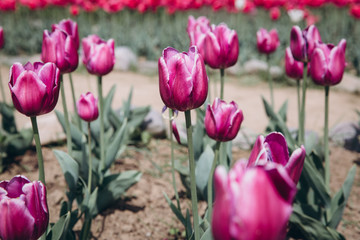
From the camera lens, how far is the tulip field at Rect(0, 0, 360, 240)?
0.75 m

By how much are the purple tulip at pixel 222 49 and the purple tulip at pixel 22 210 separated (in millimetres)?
864

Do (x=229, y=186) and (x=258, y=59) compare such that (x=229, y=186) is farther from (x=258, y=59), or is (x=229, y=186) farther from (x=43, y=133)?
(x=258, y=59)

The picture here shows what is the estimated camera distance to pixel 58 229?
1173 millimetres

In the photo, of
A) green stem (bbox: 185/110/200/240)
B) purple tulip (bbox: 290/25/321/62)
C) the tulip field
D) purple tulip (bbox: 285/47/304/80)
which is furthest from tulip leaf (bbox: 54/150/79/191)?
purple tulip (bbox: 285/47/304/80)

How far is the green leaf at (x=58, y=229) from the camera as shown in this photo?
1.16 meters

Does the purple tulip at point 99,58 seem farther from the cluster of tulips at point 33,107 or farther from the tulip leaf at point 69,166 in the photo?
the tulip leaf at point 69,166

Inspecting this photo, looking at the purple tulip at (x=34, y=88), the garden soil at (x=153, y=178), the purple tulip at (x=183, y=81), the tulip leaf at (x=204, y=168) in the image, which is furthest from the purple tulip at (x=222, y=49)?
the garden soil at (x=153, y=178)

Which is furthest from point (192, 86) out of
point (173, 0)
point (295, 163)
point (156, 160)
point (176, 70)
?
point (173, 0)

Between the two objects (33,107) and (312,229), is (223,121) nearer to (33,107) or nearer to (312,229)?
(33,107)

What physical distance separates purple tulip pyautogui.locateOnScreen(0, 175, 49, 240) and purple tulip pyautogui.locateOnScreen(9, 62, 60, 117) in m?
0.22

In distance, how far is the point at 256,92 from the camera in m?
4.84

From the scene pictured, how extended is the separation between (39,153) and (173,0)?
580cm

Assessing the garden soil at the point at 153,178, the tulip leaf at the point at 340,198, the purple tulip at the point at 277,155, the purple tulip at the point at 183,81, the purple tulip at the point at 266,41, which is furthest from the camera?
the purple tulip at the point at 266,41

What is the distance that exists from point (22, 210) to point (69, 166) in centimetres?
64
